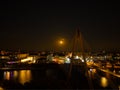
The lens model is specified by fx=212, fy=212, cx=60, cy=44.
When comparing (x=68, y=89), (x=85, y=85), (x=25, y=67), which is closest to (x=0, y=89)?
(x=68, y=89)

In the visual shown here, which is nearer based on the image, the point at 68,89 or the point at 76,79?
the point at 68,89

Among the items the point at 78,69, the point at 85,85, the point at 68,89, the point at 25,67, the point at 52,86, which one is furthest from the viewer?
the point at 25,67

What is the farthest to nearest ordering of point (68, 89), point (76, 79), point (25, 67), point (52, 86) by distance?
point (25, 67)
point (76, 79)
point (52, 86)
point (68, 89)

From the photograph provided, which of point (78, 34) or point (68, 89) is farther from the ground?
point (78, 34)

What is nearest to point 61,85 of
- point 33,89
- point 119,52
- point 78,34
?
point 33,89

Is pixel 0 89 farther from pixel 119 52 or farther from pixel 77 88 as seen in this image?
pixel 119 52

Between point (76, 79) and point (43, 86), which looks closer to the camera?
point (43, 86)

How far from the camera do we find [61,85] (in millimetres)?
15281

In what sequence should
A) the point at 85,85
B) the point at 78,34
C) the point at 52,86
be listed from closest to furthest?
the point at 78,34, the point at 52,86, the point at 85,85

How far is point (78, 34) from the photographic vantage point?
1194 centimetres

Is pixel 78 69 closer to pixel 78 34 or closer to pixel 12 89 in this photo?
pixel 12 89

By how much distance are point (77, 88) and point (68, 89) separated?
1309 millimetres

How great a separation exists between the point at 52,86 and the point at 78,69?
8910mm

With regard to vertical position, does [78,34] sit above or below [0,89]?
above
